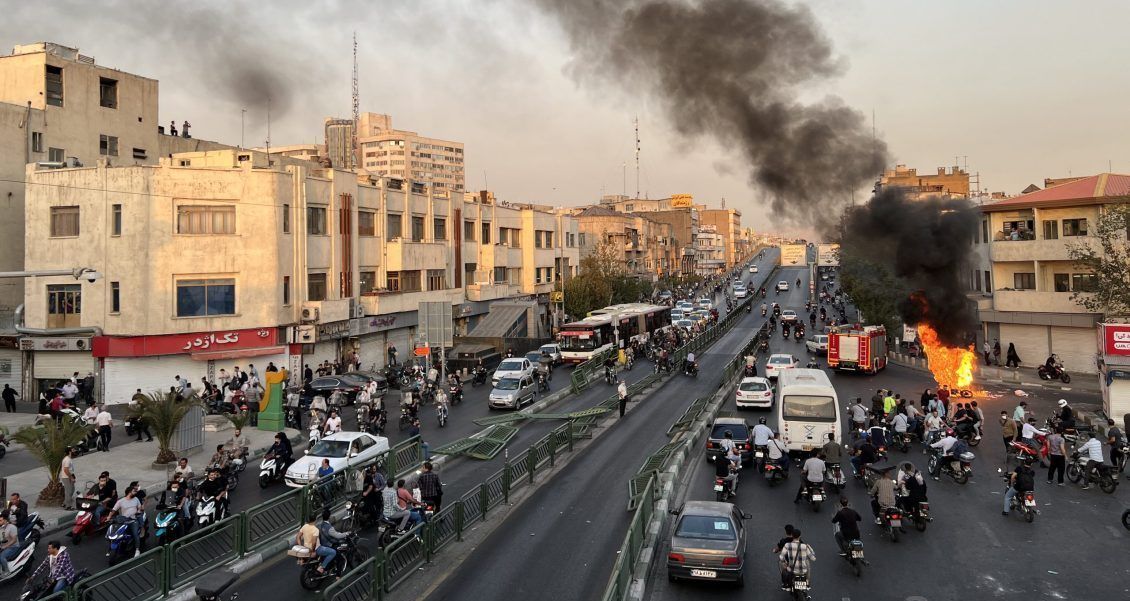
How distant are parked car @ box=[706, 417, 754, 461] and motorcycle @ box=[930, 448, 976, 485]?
5.08m

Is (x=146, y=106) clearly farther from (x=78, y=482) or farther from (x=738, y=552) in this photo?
(x=738, y=552)

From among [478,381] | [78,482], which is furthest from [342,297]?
[78,482]

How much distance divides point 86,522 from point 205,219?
23.1 metres

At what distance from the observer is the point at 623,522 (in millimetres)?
17531

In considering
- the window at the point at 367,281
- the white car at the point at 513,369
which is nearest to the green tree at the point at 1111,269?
the white car at the point at 513,369

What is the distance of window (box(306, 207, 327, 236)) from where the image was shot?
133 ft

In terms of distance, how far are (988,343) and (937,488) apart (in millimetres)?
34403

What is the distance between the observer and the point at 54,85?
43250 millimetres

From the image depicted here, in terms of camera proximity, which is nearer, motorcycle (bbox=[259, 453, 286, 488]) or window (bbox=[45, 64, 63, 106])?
motorcycle (bbox=[259, 453, 286, 488])

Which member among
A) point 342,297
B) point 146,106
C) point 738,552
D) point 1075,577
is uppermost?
point 146,106

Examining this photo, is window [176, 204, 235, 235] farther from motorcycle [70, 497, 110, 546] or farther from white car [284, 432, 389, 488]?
motorcycle [70, 497, 110, 546]

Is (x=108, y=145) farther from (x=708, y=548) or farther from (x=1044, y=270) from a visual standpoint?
(x=1044, y=270)

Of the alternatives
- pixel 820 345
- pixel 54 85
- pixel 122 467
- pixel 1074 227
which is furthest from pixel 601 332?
pixel 54 85

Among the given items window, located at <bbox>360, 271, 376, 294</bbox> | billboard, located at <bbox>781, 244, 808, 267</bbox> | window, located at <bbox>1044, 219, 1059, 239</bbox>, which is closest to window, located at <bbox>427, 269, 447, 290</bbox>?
window, located at <bbox>360, 271, 376, 294</bbox>
